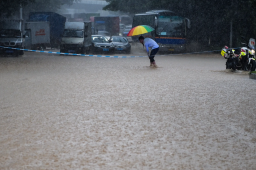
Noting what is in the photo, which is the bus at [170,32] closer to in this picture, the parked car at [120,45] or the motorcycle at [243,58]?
the parked car at [120,45]

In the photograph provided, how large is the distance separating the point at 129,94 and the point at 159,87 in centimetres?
177

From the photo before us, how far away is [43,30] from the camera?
40.5 metres

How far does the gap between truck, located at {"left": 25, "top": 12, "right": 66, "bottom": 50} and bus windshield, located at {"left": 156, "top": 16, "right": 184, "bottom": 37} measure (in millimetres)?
7972

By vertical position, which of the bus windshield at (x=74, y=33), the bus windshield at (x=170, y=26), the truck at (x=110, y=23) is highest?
the truck at (x=110, y=23)

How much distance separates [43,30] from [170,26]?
12410 mm

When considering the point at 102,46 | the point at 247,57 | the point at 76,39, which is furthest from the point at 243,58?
the point at 102,46

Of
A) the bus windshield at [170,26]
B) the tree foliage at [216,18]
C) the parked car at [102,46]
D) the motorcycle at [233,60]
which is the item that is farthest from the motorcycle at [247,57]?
the bus windshield at [170,26]

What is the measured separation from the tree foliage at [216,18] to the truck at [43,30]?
33.4 ft

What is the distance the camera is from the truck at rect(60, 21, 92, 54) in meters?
31.3

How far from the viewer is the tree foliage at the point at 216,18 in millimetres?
31672

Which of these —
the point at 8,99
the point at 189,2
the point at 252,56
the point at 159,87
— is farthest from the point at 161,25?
the point at 8,99

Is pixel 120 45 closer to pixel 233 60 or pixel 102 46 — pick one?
pixel 102 46

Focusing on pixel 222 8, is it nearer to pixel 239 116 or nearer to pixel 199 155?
pixel 239 116

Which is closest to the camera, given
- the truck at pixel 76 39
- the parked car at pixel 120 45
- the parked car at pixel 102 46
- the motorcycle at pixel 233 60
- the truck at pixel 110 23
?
the motorcycle at pixel 233 60
